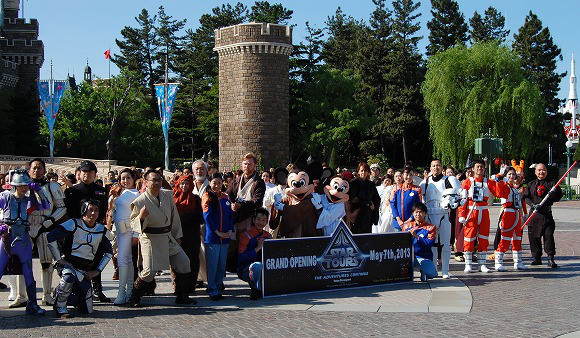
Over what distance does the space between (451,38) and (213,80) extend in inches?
890

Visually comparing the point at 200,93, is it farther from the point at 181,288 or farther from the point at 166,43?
the point at 181,288

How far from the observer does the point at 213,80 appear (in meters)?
64.0

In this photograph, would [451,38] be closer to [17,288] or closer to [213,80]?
[213,80]

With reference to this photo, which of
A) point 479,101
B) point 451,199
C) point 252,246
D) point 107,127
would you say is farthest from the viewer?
point 107,127

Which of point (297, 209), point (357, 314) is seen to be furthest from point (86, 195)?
point (357, 314)

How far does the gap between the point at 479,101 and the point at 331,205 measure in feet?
118

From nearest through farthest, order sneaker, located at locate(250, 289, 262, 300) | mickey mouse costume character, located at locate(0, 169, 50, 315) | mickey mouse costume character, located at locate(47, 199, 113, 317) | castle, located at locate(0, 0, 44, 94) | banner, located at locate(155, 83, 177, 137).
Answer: mickey mouse costume character, located at locate(47, 199, 113, 317), mickey mouse costume character, located at locate(0, 169, 50, 315), sneaker, located at locate(250, 289, 262, 300), banner, located at locate(155, 83, 177, 137), castle, located at locate(0, 0, 44, 94)

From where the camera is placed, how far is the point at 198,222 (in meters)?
9.95

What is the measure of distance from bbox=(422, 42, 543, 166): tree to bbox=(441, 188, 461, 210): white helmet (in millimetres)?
32596

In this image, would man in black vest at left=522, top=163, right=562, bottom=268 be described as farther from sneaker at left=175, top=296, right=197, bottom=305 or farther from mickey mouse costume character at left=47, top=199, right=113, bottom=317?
mickey mouse costume character at left=47, top=199, right=113, bottom=317

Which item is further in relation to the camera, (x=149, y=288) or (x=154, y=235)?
(x=149, y=288)

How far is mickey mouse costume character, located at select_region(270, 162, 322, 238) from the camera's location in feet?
33.5

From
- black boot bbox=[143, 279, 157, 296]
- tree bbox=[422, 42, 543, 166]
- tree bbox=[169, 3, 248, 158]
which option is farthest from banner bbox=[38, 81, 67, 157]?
black boot bbox=[143, 279, 157, 296]

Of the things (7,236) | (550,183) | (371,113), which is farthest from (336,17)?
(7,236)
